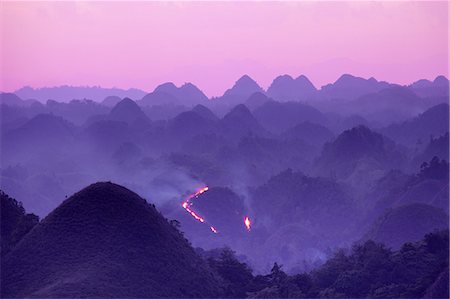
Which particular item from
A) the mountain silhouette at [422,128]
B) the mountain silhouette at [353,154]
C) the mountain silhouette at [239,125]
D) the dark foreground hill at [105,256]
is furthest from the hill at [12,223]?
the mountain silhouette at [239,125]

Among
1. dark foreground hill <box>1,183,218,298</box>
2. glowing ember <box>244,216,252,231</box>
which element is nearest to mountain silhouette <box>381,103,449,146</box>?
glowing ember <box>244,216,252,231</box>

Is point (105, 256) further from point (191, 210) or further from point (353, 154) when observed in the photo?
point (353, 154)

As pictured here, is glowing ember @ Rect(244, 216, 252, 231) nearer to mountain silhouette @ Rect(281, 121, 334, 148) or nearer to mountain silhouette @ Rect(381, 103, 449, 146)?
mountain silhouette @ Rect(381, 103, 449, 146)

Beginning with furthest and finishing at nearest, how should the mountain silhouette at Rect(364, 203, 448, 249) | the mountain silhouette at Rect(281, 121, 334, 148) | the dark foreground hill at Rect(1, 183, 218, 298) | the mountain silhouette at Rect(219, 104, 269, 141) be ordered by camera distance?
the mountain silhouette at Rect(219, 104, 269, 141) → the mountain silhouette at Rect(281, 121, 334, 148) → the mountain silhouette at Rect(364, 203, 448, 249) → the dark foreground hill at Rect(1, 183, 218, 298)

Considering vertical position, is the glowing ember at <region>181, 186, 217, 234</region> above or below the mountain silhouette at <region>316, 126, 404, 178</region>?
Result: below

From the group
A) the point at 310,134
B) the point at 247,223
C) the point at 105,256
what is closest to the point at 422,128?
the point at 310,134

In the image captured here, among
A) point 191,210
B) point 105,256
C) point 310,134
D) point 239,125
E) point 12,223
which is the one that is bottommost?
point 105,256

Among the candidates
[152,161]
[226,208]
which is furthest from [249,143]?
[226,208]

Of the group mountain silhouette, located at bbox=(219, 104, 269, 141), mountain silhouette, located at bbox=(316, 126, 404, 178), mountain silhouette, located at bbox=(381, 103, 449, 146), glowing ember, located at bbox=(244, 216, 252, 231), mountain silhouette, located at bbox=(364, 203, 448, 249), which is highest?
mountain silhouette, located at bbox=(219, 104, 269, 141)
